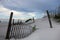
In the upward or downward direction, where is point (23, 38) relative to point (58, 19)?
downward

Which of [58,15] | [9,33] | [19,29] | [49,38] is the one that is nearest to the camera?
[49,38]

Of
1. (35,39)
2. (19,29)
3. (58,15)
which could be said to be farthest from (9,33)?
(58,15)

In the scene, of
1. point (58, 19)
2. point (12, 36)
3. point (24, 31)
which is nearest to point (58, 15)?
point (58, 19)

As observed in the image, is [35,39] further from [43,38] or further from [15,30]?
[15,30]

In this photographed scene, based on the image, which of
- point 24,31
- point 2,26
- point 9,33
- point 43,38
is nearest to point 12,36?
point 9,33

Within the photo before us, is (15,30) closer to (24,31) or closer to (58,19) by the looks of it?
(24,31)

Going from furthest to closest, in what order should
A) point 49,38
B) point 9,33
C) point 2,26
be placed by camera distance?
1. point 2,26
2. point 9,33
3. point 49,38

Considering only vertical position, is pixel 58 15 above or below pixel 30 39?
above

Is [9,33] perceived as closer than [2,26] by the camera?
Yes

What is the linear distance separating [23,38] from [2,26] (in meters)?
4.99

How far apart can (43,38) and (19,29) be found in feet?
7.98

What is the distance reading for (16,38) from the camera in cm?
1170

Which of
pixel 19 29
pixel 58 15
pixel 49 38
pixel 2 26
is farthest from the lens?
pixel 58 15

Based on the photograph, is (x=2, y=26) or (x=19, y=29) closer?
(x=19, y=29)
